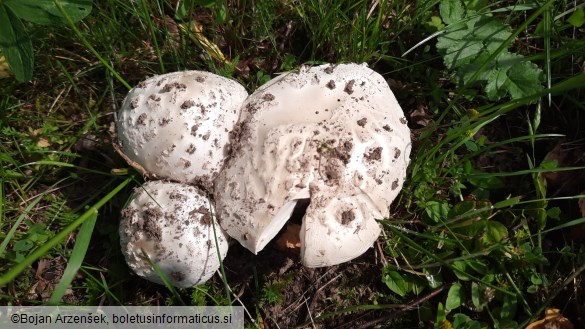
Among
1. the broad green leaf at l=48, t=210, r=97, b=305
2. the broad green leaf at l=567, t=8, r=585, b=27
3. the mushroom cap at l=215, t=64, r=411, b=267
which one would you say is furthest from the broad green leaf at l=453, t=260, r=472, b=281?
the broad green leaf at l=48, t=210, r=97, b=305

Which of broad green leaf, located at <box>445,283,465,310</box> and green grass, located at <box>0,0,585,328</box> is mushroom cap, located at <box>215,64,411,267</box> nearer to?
green grass, located at <box>0,0,585,328</box>

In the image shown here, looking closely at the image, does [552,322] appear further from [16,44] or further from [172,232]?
[16,44]

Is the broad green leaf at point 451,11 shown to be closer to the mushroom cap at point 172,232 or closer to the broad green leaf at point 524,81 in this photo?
the broad green leaf at point 524,81

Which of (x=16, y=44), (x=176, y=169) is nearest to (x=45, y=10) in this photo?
(x=16, y=44)

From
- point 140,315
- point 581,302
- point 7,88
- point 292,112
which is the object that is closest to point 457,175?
point 581,302

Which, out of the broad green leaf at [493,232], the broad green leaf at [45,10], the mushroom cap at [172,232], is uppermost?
the broad green leaf at [45,10]

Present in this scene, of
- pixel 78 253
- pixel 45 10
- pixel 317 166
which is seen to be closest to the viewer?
pixel 78 253

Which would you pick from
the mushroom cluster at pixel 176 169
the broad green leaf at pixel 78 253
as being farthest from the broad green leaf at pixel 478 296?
the broad green leaf at pixel 78 253
